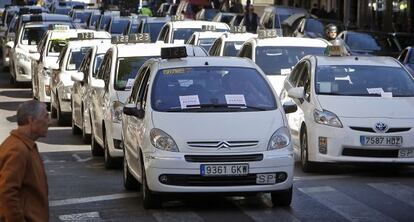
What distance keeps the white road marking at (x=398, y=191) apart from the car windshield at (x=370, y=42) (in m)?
14.3

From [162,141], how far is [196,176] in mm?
519

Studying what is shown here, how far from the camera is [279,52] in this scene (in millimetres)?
19641

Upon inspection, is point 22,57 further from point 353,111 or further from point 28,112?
point 28,112

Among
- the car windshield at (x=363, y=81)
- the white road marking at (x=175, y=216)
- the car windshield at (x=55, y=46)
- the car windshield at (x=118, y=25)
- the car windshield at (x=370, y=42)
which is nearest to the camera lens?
the white road marking at (x=175, y=216)

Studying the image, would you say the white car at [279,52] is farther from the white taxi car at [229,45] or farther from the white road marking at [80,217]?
the white road marking at [80,217]

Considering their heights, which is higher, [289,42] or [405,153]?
[289,42]

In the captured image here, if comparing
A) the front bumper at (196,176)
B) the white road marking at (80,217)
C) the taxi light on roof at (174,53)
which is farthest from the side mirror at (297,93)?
the white road marking at (80,217)

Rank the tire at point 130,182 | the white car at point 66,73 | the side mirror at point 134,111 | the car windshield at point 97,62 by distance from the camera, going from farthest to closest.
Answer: the white car at point 66,73
the car windshield at point 97,62
the tire at point 130,182
the side mirror at point 134,111

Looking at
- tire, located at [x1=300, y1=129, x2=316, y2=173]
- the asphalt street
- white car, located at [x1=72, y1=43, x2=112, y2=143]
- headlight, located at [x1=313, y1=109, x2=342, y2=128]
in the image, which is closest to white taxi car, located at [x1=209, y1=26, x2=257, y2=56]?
white car, located at [x1=72, y1=43, x2=112, y2=143]

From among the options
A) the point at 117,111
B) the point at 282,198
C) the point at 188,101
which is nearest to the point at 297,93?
the point at 117,111

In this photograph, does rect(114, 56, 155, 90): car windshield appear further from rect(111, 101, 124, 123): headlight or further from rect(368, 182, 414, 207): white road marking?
rect(368, 182, 414, 207): white road marking

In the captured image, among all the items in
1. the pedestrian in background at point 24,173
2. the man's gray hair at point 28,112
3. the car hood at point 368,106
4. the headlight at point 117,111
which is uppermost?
the man's gray hair at point 28,112

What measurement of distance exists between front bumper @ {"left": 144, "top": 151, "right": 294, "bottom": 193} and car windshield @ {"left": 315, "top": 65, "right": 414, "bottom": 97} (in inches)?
151

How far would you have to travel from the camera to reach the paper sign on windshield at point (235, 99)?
39.7 feet
